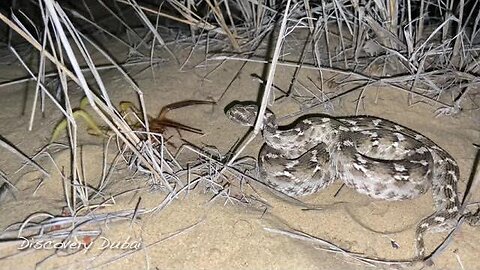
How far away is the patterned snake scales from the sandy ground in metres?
0.13

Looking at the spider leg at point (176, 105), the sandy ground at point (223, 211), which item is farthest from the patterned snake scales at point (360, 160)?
the spider leg at point (176, 105)

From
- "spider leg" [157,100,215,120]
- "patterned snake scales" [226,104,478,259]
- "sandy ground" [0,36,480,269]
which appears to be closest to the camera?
"sandy ground" [0,36,480,269]

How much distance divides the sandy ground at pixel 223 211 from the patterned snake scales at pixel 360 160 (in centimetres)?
13

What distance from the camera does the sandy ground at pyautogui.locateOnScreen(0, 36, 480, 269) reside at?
12.9 ft

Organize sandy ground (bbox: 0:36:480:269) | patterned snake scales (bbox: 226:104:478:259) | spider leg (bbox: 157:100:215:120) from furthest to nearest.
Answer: spider leg (bbox: 157:100:215:120), patterned snake scales (bbox: 226:104:478:259), sandy ground (bbox: 0:36:480:269)

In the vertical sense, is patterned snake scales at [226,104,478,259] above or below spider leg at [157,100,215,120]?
below

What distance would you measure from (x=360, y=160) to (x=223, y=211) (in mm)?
1588

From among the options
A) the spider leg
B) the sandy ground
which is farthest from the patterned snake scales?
the spider leg

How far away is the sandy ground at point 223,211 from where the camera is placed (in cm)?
393

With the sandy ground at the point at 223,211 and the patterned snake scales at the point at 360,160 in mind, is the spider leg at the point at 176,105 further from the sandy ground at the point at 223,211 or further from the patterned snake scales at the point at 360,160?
the patterned snake scales at the point at 360,160

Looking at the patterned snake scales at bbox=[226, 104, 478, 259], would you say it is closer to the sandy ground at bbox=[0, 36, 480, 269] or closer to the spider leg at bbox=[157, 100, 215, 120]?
the sandy ground at bbox=[0, 36, 480, 269]

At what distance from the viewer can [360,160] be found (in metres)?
5.20

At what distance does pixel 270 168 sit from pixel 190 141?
88 cm

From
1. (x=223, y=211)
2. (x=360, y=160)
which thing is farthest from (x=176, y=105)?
(x=360, y=160)
